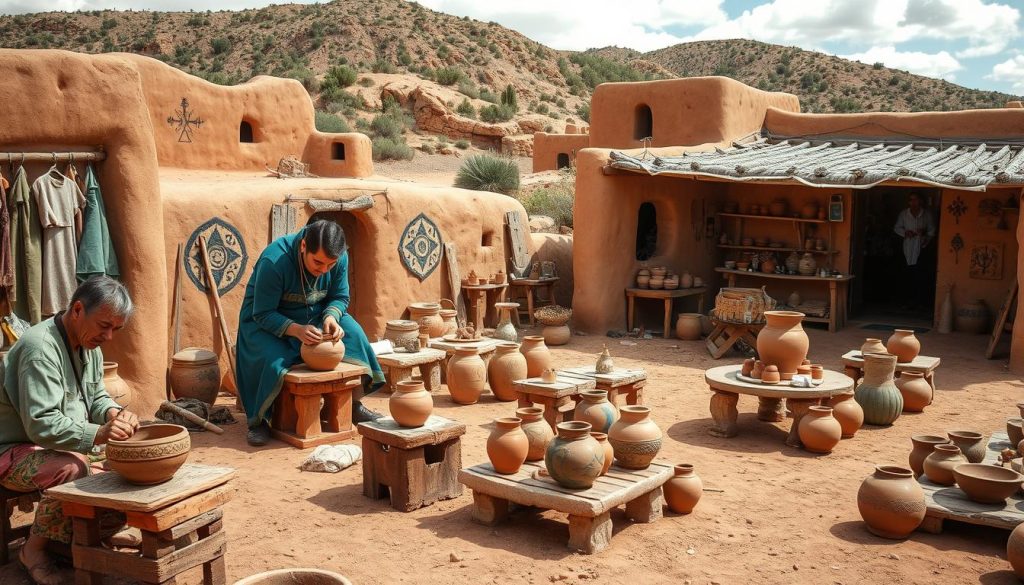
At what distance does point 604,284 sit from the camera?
1138 cm

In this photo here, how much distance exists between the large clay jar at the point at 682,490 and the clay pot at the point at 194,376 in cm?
406

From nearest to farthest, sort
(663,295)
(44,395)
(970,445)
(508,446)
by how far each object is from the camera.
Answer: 1. (44,395)
2. (508,446)
3. (970,445)
4. (663,295)

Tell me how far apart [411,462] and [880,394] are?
4.27 metres

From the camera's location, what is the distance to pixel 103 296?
3.82 meters

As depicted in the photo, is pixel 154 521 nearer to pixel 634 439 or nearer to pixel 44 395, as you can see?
pixel 44 395

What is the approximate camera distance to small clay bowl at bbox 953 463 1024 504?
15.5 feet

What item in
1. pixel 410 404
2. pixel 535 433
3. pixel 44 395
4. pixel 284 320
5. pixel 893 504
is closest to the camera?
pixel 44 395

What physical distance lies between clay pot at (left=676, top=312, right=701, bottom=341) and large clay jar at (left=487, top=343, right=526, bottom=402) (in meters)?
3.88

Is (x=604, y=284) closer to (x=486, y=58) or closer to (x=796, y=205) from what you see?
(x=796, y=205)

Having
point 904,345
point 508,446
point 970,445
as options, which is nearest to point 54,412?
point 508,446

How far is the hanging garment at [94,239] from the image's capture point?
6.48 m

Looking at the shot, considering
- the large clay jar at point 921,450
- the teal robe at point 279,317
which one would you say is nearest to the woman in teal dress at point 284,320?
the teal robe at point 279,317

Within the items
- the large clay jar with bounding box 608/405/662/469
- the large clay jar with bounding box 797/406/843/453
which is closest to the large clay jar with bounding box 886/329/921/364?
the large clay jar with bounding box 797/406/843/453

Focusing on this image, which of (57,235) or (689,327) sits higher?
(57,235)
